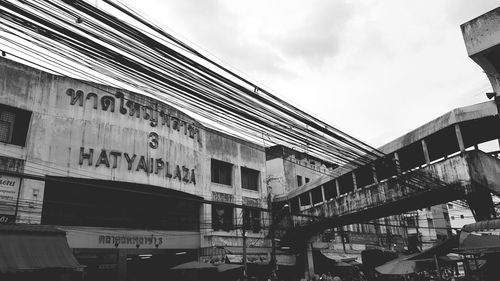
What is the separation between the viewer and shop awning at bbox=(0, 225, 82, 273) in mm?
10305

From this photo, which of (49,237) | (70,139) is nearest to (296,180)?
(70,139)

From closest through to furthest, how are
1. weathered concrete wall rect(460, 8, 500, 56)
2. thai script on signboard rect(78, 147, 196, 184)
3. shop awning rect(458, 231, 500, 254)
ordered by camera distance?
shop awning rect(458, 231, 500, 254) < weathered concrete wall rect(460, 8, 500, 56) < thai script on signboard rect(78, 147, 196, 184)

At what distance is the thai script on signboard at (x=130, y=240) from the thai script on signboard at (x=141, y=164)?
3.67 meters

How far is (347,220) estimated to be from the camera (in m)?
21.3

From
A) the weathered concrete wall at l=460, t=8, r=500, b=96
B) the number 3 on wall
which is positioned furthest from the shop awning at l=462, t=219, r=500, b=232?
the number 3 on wall

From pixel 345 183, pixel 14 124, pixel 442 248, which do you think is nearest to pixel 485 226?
pixel 442 248

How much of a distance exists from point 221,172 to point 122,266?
8.80 metres

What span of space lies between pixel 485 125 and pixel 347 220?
878 cm

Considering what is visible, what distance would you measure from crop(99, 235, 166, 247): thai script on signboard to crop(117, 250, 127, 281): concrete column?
0.56m

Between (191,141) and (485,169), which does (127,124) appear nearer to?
(191,141)

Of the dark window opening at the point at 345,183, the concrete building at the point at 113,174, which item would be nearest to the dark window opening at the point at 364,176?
the dark window opening at the point at 345,183

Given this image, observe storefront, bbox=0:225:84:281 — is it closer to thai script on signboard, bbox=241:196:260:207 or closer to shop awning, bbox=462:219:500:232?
shop awning, bbox=462:219:500:232

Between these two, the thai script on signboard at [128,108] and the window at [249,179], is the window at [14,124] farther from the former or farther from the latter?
the window at [249,179]

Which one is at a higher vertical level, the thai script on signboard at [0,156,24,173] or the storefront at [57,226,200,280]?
the thai script on signboard at [0,156,24,173]
